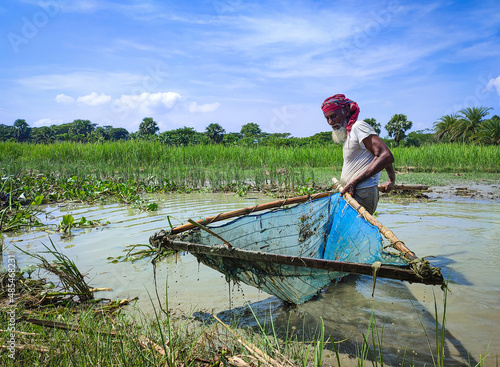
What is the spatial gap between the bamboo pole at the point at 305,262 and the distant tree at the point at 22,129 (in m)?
56.7

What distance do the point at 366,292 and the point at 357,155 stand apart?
1.05 metres

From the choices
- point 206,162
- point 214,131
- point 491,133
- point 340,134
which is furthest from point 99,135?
point 340,134

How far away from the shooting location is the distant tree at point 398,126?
4012cm

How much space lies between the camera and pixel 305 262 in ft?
5.28

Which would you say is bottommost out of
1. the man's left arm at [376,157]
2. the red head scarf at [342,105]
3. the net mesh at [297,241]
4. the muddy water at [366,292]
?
the muddy water at [366,292]

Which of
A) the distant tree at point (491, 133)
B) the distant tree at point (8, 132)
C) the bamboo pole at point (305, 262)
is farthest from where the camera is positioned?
the distant tree at point (8, 132)

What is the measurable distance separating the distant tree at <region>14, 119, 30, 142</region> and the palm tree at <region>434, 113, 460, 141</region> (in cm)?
5203

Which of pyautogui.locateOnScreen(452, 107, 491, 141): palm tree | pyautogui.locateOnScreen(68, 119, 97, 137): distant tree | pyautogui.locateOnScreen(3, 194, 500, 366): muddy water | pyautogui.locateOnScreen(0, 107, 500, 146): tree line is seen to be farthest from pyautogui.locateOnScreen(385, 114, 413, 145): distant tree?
pyautogui.locateOnScreen(68, 119, 97, 137): distant tree

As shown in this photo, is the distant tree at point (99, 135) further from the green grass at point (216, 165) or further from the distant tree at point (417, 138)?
the distant tree at point (417, 138)

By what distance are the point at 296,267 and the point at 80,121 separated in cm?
6459

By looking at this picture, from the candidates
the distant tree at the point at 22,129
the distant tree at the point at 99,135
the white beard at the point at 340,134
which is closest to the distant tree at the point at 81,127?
the distant tree at the point at 22,129

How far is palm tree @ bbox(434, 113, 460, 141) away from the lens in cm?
2901

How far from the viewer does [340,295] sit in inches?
102

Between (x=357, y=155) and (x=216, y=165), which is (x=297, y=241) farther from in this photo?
(x=216, y=165)
